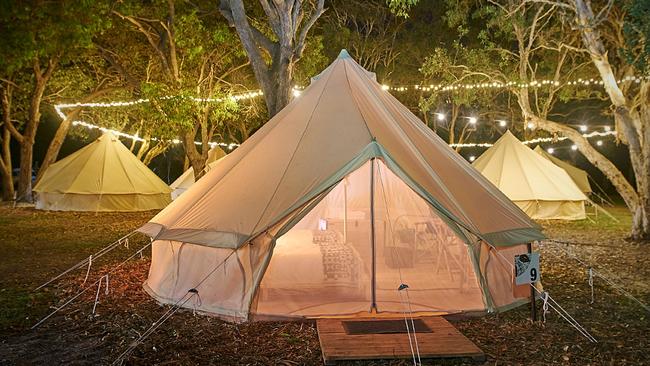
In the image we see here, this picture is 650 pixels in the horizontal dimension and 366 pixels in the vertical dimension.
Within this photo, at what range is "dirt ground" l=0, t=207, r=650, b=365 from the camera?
17.6 ft

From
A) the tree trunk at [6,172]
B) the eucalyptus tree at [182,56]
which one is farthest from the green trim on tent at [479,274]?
the tree trunk at [6,172]

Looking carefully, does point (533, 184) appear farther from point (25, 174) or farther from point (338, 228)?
point (25, 174)

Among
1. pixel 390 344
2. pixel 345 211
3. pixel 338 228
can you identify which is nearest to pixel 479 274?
pixel 390 344

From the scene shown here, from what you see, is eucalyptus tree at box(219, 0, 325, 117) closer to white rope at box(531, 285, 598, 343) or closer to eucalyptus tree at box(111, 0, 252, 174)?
eucalyptus tree at box(111, 0, 252, 174)

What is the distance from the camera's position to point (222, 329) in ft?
19.8

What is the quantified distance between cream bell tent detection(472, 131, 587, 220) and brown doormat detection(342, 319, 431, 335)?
10.7m

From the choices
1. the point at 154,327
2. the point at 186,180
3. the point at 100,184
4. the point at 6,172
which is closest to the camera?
the point at 154,327

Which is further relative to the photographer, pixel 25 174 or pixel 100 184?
pixel 25 174

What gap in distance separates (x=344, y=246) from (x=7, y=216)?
42.5 ft

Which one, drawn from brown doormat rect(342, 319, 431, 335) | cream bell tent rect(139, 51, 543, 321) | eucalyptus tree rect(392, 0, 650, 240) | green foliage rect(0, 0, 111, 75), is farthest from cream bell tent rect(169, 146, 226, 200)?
brown doormat rect(342, 319, 431, 335)

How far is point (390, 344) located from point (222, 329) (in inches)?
66.6

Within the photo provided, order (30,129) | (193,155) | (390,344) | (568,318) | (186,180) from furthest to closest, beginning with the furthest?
(186,180), (30,129), (193,155), (568,318), (390,344)

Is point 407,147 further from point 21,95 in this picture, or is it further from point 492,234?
point 21,95

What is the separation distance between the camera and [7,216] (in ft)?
55.8
